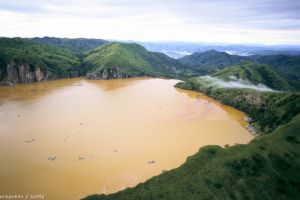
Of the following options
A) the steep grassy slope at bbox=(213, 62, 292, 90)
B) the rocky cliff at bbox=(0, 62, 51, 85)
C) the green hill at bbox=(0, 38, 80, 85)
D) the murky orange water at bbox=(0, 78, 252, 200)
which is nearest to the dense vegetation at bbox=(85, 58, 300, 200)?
the murky orange water at bbox=(0, 78, 252, 200)

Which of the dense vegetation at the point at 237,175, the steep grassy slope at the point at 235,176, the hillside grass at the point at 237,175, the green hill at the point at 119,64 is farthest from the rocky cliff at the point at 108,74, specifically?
the steep grassy slope at the point at 235,176

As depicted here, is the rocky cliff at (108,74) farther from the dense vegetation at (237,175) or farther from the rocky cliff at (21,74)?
the dense vegetation at (237,175)

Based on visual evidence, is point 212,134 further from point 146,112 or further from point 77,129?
point 77,129

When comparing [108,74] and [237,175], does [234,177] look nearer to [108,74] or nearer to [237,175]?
[237,175]

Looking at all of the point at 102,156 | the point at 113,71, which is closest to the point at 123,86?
the point at 113,71

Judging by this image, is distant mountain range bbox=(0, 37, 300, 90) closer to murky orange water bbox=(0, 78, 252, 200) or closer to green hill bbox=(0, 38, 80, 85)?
green hill bbox=(0, 38, 80, 85)

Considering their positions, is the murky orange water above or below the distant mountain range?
below
